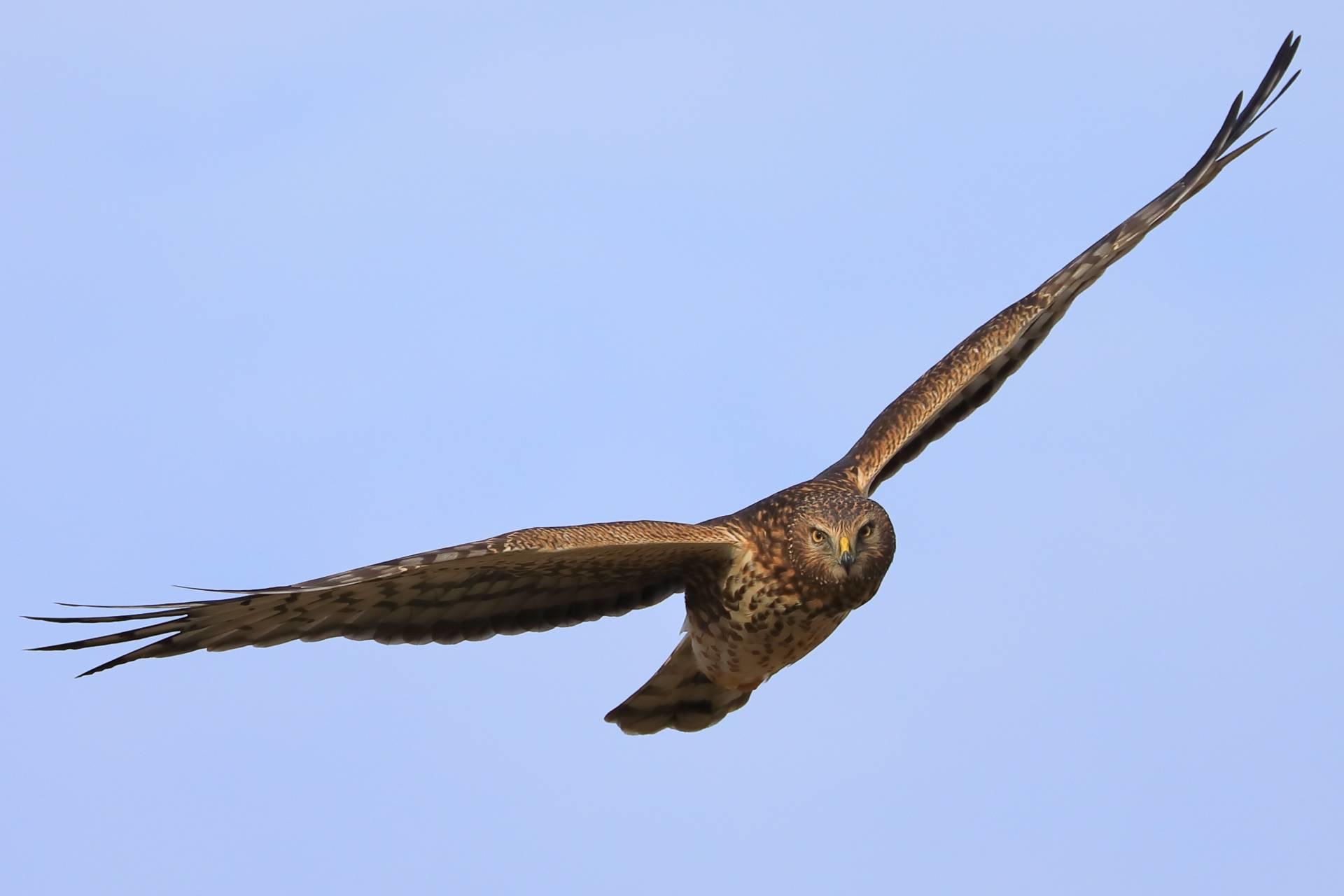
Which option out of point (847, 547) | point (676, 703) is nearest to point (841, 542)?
point (847, 547)

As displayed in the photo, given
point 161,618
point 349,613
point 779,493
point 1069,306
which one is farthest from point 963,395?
point 161,618

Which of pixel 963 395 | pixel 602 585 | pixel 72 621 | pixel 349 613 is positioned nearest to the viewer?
pixel 72 621

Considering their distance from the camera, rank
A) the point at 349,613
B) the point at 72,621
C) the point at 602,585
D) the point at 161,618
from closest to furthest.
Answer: the point at 72,621 < the point at 161,618 < the point at 349,613 < the point at 602,585

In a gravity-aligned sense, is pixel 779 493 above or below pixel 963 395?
below

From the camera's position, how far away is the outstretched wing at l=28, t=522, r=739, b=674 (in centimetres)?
1077

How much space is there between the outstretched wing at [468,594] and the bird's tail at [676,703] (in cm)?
64

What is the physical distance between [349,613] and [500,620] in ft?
3.30

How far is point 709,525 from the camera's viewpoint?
12.1 meters

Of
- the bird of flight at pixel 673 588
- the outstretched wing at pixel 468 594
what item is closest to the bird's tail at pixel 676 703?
the bird of flight at pixel 673 588

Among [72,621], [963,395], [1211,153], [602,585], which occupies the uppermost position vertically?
[1211,153]

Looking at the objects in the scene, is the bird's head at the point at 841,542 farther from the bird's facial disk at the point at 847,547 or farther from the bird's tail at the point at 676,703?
the bird's tail at the point at 676,703

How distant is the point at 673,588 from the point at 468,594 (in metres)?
1.22

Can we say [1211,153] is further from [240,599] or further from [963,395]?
[240,599]

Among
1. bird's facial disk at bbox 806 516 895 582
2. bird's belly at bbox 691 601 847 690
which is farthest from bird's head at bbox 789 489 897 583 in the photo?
bird's belly at bbox 691 601 847 690
